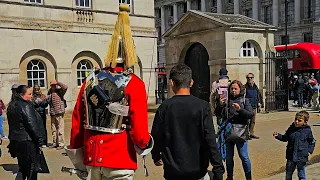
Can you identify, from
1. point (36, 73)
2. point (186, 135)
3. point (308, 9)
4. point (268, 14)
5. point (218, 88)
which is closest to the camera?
point (186, 135)

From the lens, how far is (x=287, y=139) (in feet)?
18.1

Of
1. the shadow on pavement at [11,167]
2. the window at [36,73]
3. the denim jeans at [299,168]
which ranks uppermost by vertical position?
the window at [36,73]

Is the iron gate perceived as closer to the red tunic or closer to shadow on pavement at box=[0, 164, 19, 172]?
shadow on pavement at box=[0, 164, 19, 172]

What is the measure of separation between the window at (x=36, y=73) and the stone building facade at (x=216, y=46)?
248 inches

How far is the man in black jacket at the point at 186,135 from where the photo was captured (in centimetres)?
358

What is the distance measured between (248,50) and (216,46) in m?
1.59

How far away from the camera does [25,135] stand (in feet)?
19.4

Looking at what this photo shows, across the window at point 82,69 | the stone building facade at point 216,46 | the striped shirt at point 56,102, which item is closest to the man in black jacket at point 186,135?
the striped shirt at point 56,102

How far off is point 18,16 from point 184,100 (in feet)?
50.6

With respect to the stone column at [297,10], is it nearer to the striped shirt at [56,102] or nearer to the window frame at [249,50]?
the window frame at [249,50]

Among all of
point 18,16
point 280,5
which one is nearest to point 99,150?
point 18,16

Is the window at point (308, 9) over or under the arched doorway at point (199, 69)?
over

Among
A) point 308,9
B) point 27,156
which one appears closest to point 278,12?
point 308,9

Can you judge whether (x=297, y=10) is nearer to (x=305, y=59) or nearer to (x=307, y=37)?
(x=307, y=37)
